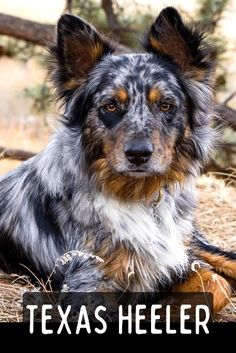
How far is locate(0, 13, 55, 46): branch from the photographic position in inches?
379

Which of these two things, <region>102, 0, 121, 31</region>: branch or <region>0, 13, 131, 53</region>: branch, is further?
<region>102, 0, 121, 31</region>: branch

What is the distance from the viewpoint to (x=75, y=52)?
5680 millimetres

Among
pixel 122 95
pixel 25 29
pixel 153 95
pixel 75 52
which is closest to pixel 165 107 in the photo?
pixel 153 95

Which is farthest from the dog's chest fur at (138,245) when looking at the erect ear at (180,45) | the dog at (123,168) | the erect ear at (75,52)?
the erect ear at (180,45)

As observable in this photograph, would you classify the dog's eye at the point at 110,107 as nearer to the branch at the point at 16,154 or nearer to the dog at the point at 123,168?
the dog at the point at 123,168

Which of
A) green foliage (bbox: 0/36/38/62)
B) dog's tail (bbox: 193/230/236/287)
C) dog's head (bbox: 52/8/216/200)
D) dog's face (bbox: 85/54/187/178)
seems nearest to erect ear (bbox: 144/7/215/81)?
dog's head (bbox: 52/8/216/200)

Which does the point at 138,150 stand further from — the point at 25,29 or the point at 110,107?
the point at 25,29

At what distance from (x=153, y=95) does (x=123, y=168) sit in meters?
0.49

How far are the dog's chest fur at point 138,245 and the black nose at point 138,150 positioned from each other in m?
0.55

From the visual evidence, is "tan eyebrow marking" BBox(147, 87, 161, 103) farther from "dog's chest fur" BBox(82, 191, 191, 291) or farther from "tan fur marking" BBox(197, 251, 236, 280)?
"tan fur marking" BBox(197, 251, 236, 280)

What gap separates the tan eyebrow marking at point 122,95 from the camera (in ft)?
17.5

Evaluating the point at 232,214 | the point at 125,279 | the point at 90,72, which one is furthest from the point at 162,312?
the point at 232,214

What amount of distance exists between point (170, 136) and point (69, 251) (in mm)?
944

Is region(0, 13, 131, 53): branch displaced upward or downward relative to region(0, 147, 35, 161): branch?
upward
